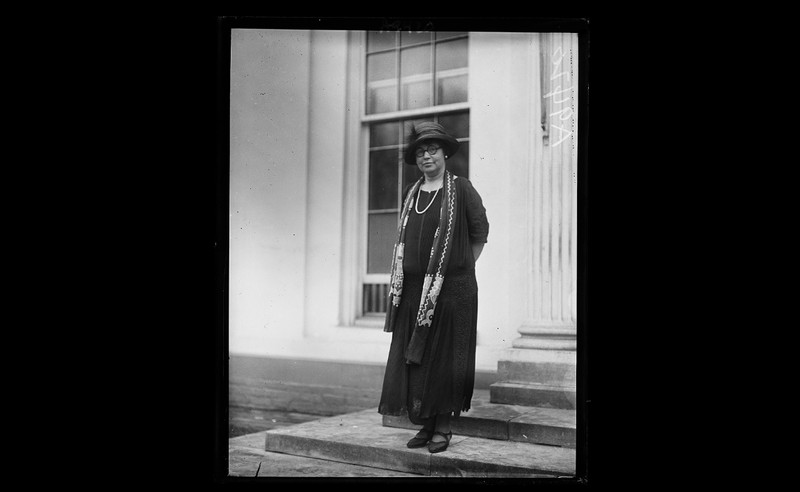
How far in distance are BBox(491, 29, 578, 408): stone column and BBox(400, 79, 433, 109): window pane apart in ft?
1.87

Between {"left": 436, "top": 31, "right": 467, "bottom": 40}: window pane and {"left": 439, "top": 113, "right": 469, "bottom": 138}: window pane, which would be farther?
{"left": 439, "top": 113, "right": 469, "bottom": 138}: window pane

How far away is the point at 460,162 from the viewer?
3779mm

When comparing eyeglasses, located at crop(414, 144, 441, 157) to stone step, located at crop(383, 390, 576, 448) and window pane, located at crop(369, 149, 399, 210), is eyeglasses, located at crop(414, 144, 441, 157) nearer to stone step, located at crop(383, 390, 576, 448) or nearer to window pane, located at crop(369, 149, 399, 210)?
window pane, located at crop(369, 149, 399, 210)

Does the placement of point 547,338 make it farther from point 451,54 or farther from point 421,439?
point 451,54

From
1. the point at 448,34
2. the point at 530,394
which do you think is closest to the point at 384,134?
the point at 448,34

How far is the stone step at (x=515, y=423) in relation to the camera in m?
3.60

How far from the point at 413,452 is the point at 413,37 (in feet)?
7.00

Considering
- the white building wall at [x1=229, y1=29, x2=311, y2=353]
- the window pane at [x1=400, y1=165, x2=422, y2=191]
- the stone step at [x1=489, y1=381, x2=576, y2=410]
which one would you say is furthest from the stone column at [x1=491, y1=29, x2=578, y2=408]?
the white building wall at [x1=229, y1=29, x2=311, y2=353]

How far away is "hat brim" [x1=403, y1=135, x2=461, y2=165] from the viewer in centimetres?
371
